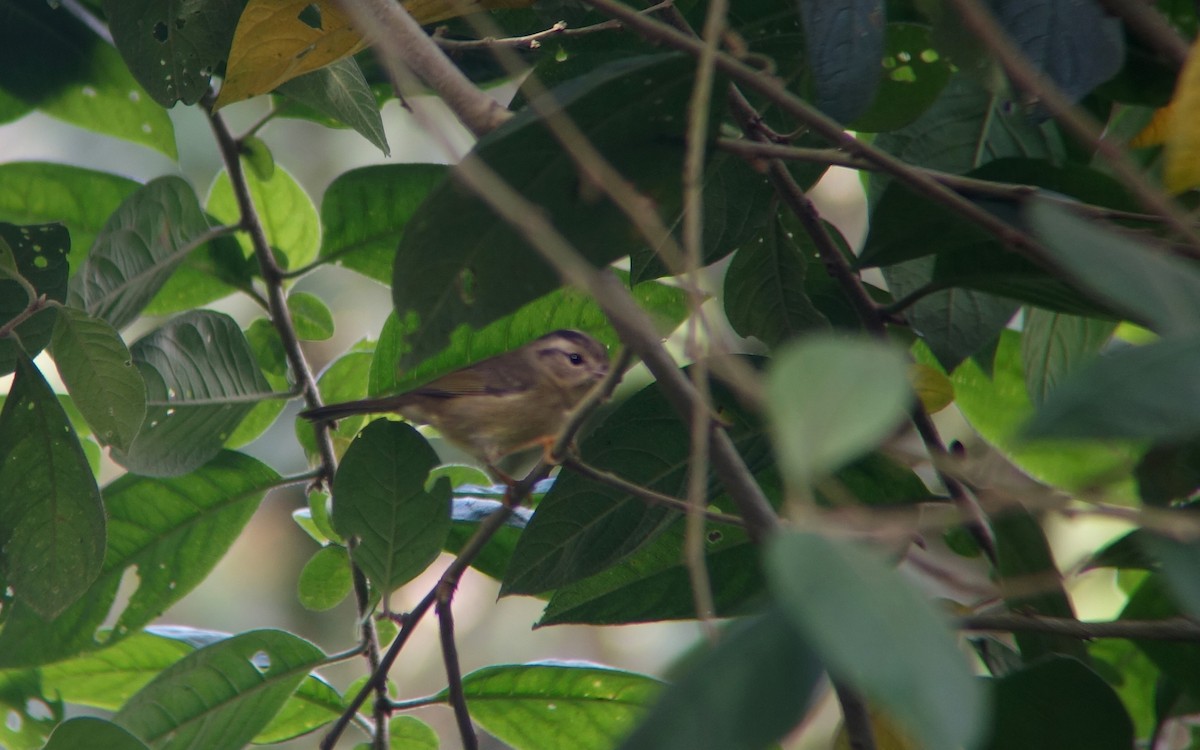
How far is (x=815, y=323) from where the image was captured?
166 cm

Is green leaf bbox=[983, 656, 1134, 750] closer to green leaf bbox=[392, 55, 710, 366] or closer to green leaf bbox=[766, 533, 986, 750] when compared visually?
green leaf bbox=[392, 55, 710, 366]

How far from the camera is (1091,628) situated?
1.20 meters

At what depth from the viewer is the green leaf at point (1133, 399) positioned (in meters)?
0.57

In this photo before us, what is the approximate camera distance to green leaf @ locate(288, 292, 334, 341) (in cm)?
214

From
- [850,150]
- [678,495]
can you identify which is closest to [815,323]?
[678,495]

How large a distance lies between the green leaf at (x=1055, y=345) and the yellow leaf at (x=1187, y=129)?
0.57 m

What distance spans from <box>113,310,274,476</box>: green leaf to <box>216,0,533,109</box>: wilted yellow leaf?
0.45 meters

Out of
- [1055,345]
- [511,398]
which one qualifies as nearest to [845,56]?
[1055,345]

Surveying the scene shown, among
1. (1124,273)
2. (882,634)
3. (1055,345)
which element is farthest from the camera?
(1055,345)

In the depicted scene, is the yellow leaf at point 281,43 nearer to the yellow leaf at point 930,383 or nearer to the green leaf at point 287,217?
the green leaf at point 287,217

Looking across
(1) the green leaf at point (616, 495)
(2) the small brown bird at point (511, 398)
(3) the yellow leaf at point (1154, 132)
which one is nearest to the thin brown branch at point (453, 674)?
(1) the green leaf at point (616, 495)

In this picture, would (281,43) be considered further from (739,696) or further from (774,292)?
(739,696)

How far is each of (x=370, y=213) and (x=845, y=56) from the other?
1.05 meters

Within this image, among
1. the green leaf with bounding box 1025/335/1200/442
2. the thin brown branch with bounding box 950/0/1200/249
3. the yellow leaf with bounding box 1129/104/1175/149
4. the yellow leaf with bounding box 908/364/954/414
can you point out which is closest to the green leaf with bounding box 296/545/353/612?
the yellow leaf with bounding box 908/364/954/414
